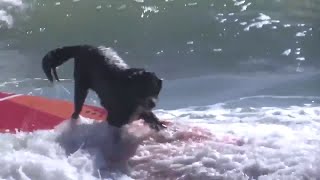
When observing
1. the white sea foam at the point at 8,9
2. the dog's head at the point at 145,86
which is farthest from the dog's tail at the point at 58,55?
the white sea foam at the point at 8,9

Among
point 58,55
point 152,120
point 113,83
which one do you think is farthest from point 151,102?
point 58,55

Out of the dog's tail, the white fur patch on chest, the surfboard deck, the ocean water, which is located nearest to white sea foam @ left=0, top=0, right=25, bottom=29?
the ocean water

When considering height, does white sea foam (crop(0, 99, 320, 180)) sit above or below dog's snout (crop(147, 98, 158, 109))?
below

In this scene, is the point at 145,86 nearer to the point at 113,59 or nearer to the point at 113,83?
the point at 113,83

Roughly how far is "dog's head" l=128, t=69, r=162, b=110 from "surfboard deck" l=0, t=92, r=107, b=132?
81 centimetres

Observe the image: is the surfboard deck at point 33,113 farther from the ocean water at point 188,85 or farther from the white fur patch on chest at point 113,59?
the white fur patch on chest at point 113,59

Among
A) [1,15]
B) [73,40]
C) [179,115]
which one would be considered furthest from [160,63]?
[1,15]

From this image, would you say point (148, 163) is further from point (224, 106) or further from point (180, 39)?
point (180, 39)

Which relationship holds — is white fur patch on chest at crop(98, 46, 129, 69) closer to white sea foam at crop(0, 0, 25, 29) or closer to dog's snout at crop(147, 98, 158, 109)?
dog's snout at crop(147, 98, 158, 109)

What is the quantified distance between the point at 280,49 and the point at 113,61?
398 centimetres

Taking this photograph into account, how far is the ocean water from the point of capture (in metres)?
3.84

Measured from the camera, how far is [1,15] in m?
9.05

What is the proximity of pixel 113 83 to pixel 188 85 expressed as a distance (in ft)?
8.49

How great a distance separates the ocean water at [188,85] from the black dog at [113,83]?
15 cm
